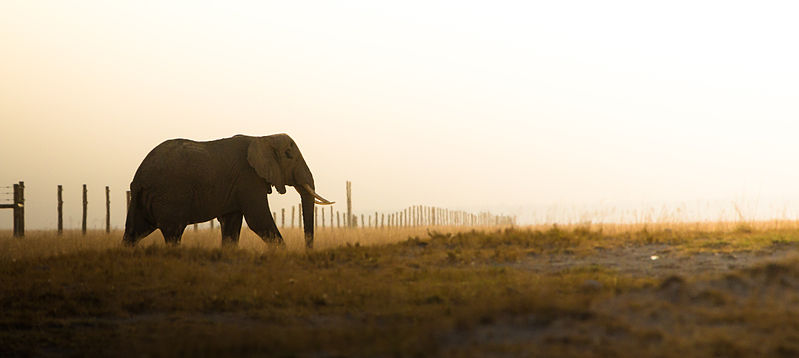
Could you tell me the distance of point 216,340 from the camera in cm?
876

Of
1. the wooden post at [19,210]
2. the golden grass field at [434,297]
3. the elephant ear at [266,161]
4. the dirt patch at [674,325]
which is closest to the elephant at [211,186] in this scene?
the elephant ear at [266,161]

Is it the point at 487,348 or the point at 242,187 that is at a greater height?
the point at 242,187

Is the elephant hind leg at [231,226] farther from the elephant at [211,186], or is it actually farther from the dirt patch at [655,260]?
the dirt patch at [655,260]

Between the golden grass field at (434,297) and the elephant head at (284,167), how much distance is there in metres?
1.45

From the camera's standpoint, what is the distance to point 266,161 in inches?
829

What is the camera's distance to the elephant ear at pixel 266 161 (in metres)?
20.8

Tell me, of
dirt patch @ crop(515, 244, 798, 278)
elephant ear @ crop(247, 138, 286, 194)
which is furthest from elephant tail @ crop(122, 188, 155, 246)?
dirt patch @ crop(515, 244, 798, 278)

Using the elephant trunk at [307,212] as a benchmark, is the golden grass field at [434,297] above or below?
below

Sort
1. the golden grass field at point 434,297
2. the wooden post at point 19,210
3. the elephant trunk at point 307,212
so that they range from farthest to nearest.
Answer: the wooden post at point 19,210, the elephant trunk at point 307,212, the golden grass field at point 434,297

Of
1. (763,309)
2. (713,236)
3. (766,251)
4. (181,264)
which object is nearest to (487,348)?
(763,309)

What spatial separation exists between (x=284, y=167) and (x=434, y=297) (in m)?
9.77

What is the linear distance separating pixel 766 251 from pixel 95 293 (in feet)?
41.3

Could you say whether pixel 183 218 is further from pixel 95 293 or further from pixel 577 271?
pixel 577 271

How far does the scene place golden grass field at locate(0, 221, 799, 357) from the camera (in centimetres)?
849
